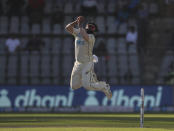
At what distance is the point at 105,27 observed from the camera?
26.1 metres

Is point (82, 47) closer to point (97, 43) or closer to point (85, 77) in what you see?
point (85, 77)

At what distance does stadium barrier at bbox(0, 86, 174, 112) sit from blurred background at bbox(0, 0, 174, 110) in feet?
0.15

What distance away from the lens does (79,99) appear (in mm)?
21359

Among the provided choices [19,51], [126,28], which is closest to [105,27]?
[126,28]

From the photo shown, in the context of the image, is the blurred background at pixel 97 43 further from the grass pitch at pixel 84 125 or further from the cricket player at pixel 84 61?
the cricket player at pixel 84 61

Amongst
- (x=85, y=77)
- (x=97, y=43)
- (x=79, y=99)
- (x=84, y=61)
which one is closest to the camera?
(x=85, y=77)

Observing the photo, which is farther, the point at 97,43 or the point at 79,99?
the point at 97,43

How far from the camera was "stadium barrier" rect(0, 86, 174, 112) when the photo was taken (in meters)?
21.3

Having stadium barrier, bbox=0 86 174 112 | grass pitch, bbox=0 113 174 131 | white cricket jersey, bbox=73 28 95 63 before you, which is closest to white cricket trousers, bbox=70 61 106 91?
white cricket jersey, bbox=73 28 95 63

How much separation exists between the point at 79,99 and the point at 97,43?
4119 millimetres

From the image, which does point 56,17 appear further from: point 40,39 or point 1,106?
point 1,106

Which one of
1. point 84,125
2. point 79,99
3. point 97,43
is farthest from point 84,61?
point 97,43

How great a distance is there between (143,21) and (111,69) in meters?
4.72

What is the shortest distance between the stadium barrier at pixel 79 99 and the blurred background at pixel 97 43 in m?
0.04
